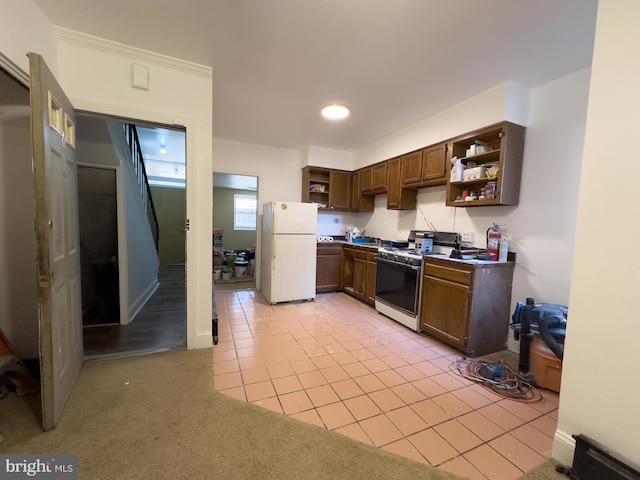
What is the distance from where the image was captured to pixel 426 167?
3338 millimetres

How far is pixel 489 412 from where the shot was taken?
1782 mm

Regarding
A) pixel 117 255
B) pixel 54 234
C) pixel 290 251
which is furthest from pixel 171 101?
pixel 290 251

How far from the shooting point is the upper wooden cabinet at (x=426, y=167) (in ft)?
10.2

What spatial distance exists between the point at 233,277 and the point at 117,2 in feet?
15.3

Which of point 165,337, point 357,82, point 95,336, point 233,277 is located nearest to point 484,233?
point 357,82

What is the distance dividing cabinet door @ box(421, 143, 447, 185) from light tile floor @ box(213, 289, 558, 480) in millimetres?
1882

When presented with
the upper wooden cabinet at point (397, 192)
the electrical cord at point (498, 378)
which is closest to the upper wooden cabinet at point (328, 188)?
the upper wooden cabinet at point (397, 192)

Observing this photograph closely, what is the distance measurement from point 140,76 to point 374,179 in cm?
326

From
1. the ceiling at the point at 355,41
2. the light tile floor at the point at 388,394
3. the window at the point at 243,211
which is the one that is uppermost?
the ceiling at the point at 355,41

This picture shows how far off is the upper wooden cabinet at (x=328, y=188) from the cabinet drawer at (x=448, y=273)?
2307 millimetres

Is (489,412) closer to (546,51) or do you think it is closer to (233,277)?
(546,51)

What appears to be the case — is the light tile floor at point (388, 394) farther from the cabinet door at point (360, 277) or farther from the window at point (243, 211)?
the window at point (243, 211)

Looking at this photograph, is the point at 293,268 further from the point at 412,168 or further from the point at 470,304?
the point at 470,304
